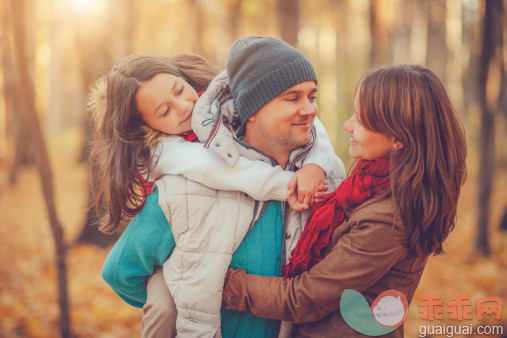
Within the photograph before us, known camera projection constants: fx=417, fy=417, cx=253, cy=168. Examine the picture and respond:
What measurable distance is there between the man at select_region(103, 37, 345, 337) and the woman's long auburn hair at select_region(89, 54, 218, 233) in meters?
0.14

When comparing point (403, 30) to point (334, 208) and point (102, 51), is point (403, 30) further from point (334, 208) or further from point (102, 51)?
point (334, 208)

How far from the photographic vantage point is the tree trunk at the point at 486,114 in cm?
585

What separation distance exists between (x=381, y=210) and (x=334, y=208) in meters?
0.24

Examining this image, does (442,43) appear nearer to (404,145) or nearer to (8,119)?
(8,119)

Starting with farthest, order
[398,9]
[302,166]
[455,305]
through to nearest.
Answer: [398,9] < [455,305] < [302,166]

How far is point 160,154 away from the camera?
2094 millimetres

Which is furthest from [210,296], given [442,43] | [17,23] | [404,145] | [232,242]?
[442,43]

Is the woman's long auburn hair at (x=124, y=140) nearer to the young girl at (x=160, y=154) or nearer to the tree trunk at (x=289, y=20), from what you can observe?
the young girl at (x=160, y=154)

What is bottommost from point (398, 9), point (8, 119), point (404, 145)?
point (8, 119)

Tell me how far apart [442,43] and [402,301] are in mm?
21764

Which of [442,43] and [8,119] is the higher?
[442,43]

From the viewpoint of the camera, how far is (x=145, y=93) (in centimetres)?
212

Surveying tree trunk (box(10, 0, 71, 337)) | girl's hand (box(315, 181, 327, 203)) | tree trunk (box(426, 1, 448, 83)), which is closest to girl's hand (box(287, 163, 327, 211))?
girl's hand (box(315, 181, 327, 203))
